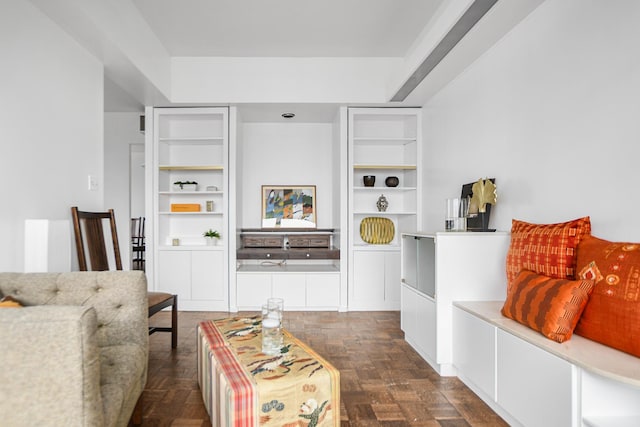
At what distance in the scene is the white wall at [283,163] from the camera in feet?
17.9

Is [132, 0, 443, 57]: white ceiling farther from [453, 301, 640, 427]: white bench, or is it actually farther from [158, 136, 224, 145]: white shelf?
[453, 301, 640, 427]: white bench

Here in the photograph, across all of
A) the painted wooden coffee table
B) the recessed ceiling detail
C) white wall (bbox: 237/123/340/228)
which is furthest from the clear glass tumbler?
white wall (bbox: 237/123/340/228)

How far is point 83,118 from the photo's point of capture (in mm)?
3246

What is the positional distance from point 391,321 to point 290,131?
2.82m

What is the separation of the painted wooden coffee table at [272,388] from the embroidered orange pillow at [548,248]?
1.29m

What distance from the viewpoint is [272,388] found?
1678mm

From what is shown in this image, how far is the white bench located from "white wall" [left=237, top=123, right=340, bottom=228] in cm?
317

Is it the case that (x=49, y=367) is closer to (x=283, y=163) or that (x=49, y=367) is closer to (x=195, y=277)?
(x=195, y=277)

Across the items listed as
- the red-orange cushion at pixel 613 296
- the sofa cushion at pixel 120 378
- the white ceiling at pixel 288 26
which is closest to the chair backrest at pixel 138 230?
the white ceiling at pixel 288 26

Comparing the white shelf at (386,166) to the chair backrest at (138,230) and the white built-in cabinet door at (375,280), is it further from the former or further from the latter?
the chair backrest at (138,230)

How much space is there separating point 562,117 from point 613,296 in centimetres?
115

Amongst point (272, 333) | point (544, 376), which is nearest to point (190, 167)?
point (272, 333)

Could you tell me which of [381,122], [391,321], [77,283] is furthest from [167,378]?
[381,122]

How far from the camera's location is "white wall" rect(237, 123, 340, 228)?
5445mm
